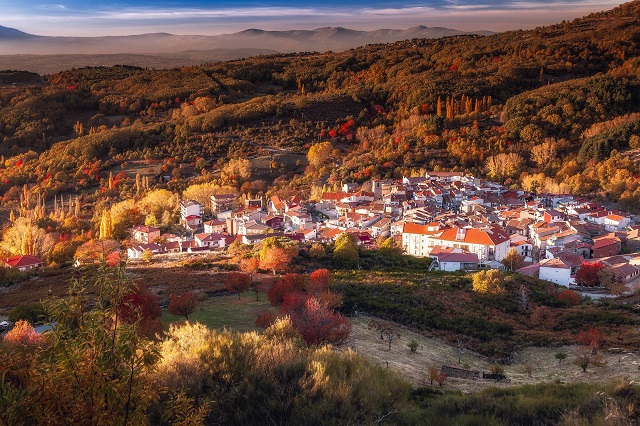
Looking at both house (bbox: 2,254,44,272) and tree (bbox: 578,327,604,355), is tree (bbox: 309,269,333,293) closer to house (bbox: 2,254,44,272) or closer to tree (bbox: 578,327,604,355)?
tree (bbox: 578,327,604,355)

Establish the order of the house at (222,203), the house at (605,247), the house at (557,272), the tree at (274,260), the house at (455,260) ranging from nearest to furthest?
1. the tree at (274,260)
2. the house at (557,272)
3. the house at (455,260)
4. the house at (605,247)
5. the house at (222,203)

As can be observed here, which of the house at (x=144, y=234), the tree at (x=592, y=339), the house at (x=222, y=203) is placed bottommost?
the house at (x=144, y=234)

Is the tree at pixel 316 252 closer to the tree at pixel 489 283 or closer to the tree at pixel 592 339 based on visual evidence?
the tree at pixel 489 283

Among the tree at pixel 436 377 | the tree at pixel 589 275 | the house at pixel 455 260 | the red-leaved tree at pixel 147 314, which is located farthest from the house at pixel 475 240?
the red-leaved tree at pixel 147 314

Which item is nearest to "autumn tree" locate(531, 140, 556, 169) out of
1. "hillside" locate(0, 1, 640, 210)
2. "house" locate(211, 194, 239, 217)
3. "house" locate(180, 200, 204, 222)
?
"hillside" locate(0, 1, 640, 210)

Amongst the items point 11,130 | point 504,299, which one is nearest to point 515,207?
point 504,299

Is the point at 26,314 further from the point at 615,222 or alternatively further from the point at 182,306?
the point at 615,222

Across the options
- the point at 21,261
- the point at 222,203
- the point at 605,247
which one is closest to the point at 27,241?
the point at 21,261
